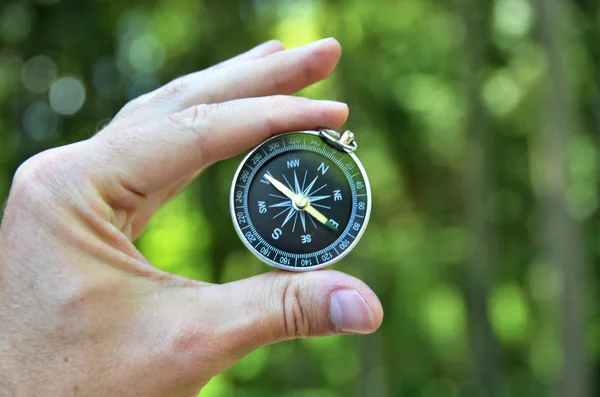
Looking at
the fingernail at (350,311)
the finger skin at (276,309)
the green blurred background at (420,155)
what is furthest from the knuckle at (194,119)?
the green blurred background at (420,155)

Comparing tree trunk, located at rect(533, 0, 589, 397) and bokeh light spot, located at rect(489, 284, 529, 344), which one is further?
bokeh light spot, located at rect(489, 284, 529, 344)

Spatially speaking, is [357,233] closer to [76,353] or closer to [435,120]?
[76,353]

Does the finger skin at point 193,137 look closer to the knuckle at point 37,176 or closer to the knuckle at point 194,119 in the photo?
the knuckle at point 194,119

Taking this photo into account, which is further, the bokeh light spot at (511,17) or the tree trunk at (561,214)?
the bokeh light spot at (511,17)

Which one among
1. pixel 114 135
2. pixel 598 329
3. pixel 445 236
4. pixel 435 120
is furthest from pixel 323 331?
pixel 445 236

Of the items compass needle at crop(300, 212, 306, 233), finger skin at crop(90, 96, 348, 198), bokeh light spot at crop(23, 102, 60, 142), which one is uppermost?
bokeh light spot at crop(23, 102, 60, 142)

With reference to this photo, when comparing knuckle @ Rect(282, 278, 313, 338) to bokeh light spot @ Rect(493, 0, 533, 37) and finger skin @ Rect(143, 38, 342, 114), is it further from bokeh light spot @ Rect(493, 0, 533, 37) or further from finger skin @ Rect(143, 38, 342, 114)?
bokeh light spot @ Rect(493, 0, 533, 37)

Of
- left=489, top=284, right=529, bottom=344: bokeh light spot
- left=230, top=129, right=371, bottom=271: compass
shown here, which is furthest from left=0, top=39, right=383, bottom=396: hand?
left=489, top=284, right=529, bottom=344: bokeh light spot
